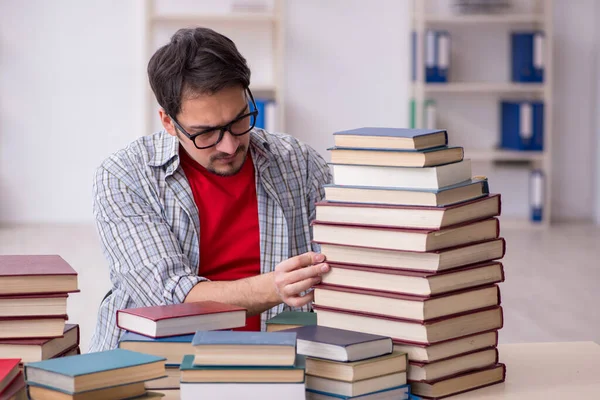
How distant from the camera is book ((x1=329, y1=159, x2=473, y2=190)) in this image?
1.35 meters

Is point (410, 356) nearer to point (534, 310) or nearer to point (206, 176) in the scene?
point (206, 176)

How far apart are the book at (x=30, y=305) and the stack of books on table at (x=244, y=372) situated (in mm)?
285

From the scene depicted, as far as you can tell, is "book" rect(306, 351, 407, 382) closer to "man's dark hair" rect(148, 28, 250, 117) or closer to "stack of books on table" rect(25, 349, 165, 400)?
"stack of books on table" rect(25, 349, 165, 400)

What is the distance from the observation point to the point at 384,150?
1.37 m

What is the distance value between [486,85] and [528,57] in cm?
38

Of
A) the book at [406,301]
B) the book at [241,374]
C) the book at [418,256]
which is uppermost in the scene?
the book at [418,256]

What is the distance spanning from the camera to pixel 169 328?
1353 millimetres

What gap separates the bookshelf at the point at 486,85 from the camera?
20.2 ft

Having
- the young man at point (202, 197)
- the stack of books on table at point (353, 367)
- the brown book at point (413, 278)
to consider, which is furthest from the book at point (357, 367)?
the young man at point (202, 197)

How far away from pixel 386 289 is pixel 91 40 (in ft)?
17.6

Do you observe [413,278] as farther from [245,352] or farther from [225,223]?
[225,223]

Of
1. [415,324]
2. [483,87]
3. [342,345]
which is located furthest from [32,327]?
[483,87]

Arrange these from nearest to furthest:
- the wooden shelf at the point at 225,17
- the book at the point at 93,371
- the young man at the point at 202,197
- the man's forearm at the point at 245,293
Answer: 1. the book at the point at 93,371
2. the man's forearm at the point at 245,293
3. the young man at the point at 202,197
4. the wooden shelf at the point at 225,17

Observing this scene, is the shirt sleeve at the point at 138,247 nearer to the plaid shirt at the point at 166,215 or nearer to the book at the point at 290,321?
the plaid shirt at the point at 166,215
